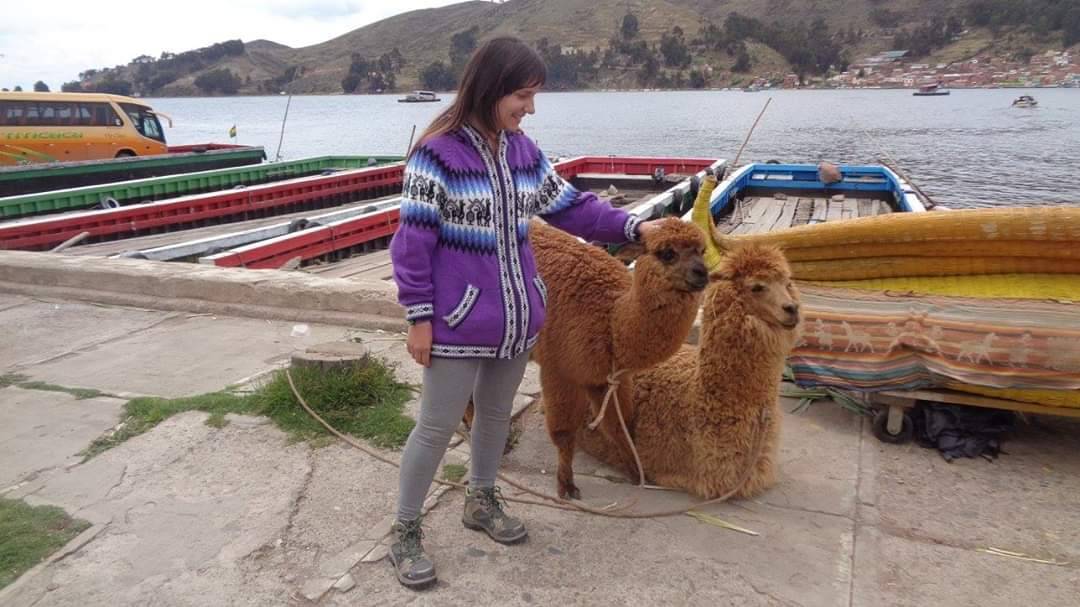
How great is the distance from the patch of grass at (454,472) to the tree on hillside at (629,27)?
10266 cm

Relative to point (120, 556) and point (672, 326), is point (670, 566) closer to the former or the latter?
point (672, 326)

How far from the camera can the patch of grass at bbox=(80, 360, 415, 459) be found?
13.2 ft

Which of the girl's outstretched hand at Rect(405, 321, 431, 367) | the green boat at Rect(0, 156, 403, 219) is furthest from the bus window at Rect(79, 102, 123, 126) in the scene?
the girl's outstretched hand at Rect(405, 321, 431, 367)

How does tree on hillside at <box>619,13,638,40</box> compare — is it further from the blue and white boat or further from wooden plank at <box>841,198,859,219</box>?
wooden plank at <box>841,198,859,219</box>

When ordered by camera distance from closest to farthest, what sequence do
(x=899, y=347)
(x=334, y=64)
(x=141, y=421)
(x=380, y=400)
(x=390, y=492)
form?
1. (x=390, y=492)
2. (x=899, y=347)
3. (x=141, y=421)
4. (x=380, y=400)
5. (x=334, y=64)

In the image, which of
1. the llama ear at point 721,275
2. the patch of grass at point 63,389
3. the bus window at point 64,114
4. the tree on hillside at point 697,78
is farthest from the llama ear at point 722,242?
the tree on hillside at point 697,78

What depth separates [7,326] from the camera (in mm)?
6012

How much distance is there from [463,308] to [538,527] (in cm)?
115

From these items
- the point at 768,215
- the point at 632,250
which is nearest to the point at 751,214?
the point at 768,215

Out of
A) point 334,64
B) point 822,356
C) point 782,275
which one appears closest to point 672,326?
point 782,275

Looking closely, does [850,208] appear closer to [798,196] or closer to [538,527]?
[798,196]

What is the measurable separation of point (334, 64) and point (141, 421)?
126m

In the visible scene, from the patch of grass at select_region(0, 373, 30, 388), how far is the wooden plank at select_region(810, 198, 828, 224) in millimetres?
10688

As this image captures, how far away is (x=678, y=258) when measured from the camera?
277 cm
